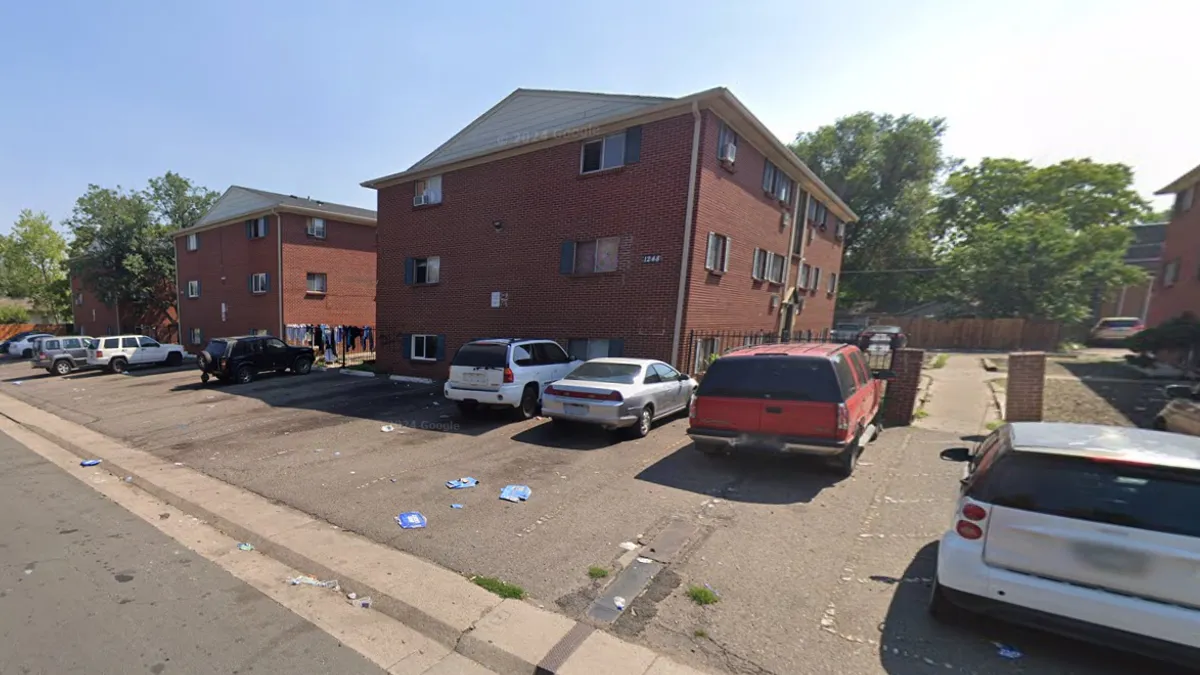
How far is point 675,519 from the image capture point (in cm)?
518

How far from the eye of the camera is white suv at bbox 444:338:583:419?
31.8ft

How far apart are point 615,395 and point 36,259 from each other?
218 ft

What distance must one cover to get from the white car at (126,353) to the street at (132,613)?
20.6 metres

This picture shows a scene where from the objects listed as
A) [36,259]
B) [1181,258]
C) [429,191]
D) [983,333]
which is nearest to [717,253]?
[429,191]

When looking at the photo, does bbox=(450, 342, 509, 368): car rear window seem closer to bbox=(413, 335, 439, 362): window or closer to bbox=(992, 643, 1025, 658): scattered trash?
bbox=(413, 335, 439, 362): window

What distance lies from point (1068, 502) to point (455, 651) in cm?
409

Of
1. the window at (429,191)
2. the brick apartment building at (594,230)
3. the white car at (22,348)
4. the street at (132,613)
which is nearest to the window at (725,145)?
the brick apartment building at (594,230)

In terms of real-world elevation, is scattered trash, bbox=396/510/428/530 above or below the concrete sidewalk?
below

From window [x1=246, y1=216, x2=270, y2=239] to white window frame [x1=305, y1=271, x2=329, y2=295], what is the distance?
3108mm

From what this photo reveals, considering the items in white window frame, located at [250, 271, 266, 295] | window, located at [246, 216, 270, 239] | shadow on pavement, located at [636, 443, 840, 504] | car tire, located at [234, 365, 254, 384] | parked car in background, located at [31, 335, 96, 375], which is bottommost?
parked car in background, located at [31, 335, 96, 375]

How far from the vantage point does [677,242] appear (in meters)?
11.5

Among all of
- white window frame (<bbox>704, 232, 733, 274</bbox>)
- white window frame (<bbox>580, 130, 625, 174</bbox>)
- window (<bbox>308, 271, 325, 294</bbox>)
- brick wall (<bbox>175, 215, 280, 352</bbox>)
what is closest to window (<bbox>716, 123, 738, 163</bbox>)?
white window frame (<bbox>704, 232, 733, 274</bbox>)

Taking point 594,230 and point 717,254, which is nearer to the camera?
point 717,254

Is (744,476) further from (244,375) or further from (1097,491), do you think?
(244,375)
